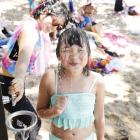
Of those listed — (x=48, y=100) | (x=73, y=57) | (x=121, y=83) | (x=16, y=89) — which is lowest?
(x=121, y=83)

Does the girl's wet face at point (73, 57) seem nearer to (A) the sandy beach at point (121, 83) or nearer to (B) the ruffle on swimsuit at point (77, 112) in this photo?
(B) the ruffle on swimsuit at point (77, 112)

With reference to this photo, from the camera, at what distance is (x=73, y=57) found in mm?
1536

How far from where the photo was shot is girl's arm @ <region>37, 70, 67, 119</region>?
153 centimetres

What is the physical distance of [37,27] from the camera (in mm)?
2119

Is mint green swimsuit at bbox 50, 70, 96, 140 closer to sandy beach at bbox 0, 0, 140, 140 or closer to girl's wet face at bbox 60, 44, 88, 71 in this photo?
girl's wet face at bbox 60, 44, 88, 71

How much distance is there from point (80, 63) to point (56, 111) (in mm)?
262

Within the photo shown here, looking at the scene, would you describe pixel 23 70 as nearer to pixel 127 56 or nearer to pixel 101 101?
pixel 101 101

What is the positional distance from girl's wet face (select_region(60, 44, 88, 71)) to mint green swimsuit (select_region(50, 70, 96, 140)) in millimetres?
150

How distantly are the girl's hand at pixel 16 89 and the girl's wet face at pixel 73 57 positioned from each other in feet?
1.82

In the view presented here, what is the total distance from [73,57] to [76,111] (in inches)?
12.3

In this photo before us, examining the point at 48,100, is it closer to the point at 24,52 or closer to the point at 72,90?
the point at 72,90

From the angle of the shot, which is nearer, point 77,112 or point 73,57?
point 73,57

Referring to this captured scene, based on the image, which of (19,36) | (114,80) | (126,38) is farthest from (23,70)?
(126,38)

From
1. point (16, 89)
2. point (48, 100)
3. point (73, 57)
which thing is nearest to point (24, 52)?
point (16, 89)
